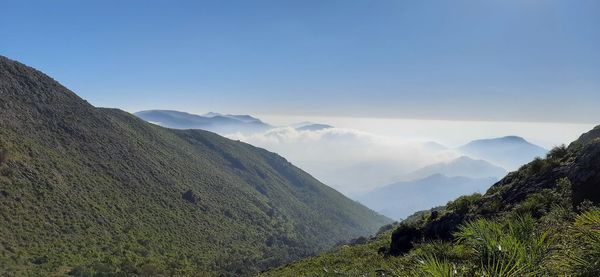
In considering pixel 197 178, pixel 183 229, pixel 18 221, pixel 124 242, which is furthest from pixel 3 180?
pixel 197 178

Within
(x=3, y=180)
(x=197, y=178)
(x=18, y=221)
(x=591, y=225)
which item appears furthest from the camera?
(x=197, y=178)

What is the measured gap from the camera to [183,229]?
9644cm

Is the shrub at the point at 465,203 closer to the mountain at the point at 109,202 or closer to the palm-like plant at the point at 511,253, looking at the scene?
the palm-like plant at the point at 511,253

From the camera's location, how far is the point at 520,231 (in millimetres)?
7816

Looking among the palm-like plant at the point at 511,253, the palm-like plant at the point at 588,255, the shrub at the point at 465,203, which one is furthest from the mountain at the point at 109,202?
the palm-like plant at the point at 588,255

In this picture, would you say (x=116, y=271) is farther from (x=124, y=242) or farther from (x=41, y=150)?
(x=41, y=150)

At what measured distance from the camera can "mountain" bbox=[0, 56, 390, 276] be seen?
69562 mm

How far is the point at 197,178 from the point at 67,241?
61.7 meters

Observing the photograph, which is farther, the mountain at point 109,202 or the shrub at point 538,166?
the mountain at point 109,202

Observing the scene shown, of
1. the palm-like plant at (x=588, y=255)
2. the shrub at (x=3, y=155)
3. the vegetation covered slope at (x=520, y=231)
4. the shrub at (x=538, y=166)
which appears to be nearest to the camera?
the palm-like plant at (x=588, y=255)

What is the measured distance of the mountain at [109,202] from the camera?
6956cm

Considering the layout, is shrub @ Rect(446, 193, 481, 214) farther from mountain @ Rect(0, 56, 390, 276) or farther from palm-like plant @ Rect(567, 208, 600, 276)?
mountain @ Rect(0, 56, 390, 276)

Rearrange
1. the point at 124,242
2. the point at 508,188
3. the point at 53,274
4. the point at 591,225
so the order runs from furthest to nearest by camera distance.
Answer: the point at 124,242, the point at 53,274, the point at 508,188, the point at 591,225

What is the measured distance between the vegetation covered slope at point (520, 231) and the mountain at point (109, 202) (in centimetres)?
5874
